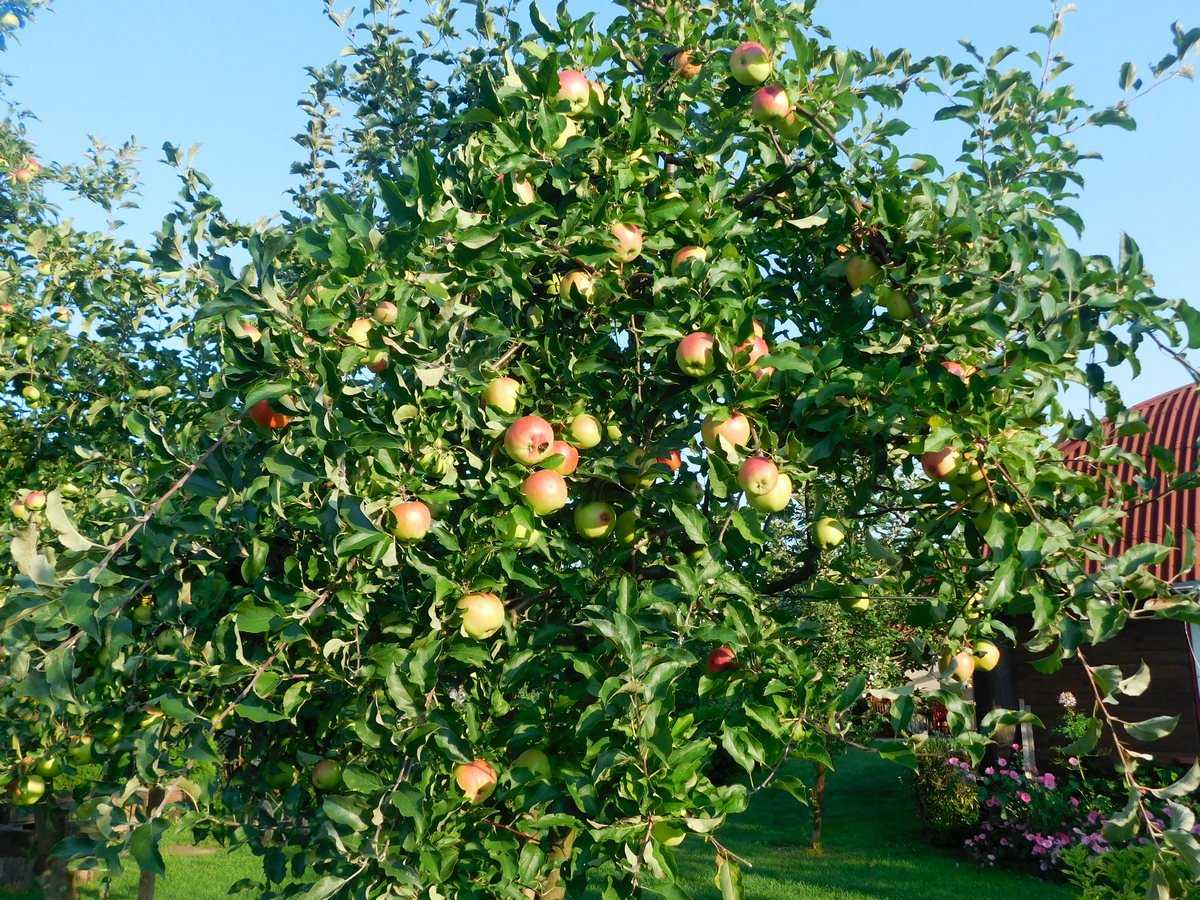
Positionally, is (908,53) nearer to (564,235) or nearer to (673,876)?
(564,235)

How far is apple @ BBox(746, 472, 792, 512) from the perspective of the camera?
281 cm

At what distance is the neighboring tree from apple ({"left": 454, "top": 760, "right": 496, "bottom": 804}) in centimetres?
2

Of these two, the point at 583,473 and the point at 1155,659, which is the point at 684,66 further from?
the point at 1155,659

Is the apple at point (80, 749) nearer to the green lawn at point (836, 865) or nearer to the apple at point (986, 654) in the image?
the apple at point (986, 654)

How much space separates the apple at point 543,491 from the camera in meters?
2.81

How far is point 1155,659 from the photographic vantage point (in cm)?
1050

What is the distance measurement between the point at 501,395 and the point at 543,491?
0.34 metres

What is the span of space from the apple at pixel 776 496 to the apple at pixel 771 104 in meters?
1.11

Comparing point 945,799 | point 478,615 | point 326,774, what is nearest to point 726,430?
point 478,615

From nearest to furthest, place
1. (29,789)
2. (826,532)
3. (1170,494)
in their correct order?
(826,532) → (29,789) → (1170,494)

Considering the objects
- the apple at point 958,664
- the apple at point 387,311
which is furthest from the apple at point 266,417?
the apple at point 958,664

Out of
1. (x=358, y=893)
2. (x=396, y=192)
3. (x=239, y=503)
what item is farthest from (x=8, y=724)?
(x=396, y=192)

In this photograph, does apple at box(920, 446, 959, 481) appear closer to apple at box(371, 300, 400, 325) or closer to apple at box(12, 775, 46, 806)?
apple at box(371, 300, 400, 325)

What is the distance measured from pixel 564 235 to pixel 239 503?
50.0 inches
